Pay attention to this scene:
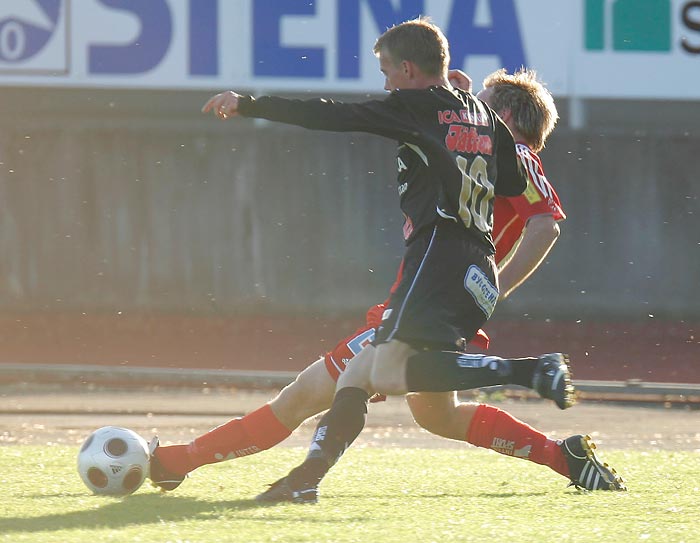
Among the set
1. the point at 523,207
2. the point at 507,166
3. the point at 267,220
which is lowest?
the point at 267,220

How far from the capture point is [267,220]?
54.9 feet

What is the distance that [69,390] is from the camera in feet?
37.3

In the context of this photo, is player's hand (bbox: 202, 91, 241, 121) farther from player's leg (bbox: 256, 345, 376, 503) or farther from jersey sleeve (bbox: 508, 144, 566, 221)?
jersey sleeve (bbox: 508, 144, 566, 221)

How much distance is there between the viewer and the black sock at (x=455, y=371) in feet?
16.3

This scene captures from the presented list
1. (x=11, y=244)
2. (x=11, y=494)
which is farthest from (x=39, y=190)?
(x=11, y=494)

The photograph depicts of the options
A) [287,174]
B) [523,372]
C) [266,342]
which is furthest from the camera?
[287,174]

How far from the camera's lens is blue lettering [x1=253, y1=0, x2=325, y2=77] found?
16.6m

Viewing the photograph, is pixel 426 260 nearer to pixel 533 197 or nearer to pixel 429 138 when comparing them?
pixel 429 138

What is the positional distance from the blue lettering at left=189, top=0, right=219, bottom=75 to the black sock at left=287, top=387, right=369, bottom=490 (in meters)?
12.1

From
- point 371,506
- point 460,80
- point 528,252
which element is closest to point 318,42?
point 460,80

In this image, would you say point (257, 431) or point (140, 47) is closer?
point (257, 431)

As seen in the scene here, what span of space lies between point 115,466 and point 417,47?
6.31 ft

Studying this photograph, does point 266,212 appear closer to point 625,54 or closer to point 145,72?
point 145,72

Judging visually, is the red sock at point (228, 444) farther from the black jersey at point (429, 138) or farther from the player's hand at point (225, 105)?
the player's hand at point (225, 105)
